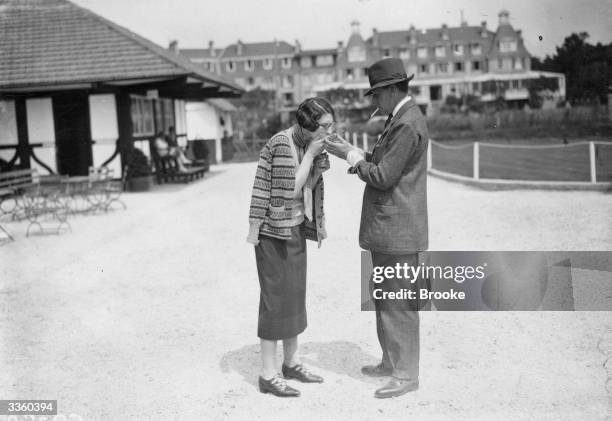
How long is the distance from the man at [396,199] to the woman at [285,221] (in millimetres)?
180

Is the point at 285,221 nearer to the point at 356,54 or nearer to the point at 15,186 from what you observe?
the point at 15,186

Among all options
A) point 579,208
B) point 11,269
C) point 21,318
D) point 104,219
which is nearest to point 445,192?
point 579,208

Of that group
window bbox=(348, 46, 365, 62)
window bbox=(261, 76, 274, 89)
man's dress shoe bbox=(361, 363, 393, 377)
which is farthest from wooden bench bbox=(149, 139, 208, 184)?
window bbox=(261, 76, 274, 89)

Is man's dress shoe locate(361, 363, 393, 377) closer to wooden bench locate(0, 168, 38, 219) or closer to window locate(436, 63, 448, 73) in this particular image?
wooden bench locate(0, 168, 38, 219)

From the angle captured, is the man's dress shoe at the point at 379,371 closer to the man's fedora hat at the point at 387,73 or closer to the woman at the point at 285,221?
the woman at the point at 285,221

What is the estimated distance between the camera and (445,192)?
12.8 metres

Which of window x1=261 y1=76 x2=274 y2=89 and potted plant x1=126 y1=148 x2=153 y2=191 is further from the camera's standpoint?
window x1=261 y1=76 x2=274 y2=89

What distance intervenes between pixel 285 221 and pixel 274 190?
190mm

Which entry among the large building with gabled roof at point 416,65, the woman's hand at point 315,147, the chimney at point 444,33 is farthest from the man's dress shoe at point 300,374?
the chimney at point 444,33

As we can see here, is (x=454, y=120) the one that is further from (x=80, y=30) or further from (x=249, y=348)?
(x=249, y=348)

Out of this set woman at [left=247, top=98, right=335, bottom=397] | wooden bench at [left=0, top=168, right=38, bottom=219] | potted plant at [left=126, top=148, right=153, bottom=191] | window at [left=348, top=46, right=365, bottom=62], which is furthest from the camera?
window at [left=348, top=46, right=365, bottom=62]

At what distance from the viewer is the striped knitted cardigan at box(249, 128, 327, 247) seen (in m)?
3.77


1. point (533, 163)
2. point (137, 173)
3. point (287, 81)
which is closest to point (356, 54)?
point (287, 81)

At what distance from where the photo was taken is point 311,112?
3658mm
